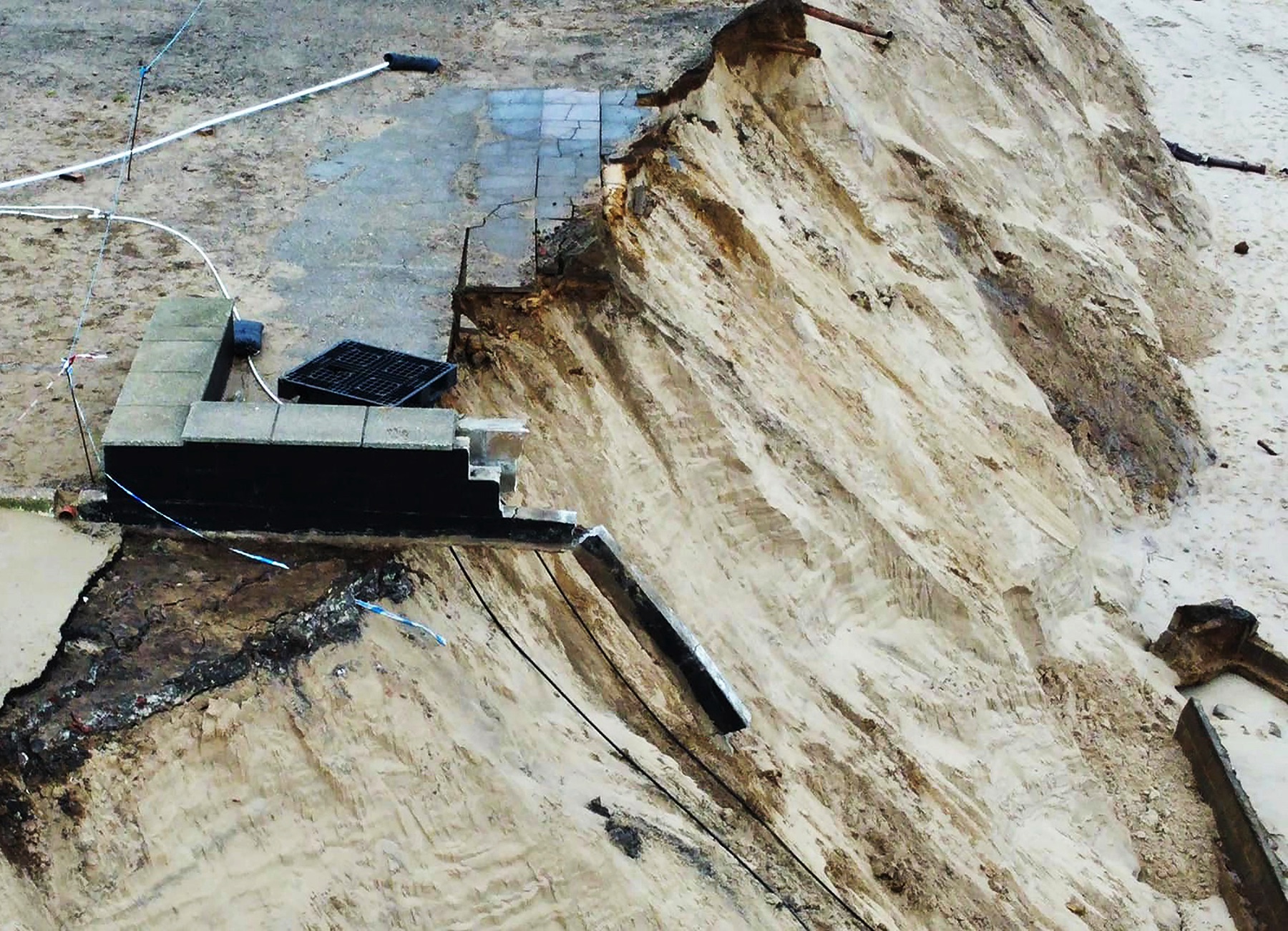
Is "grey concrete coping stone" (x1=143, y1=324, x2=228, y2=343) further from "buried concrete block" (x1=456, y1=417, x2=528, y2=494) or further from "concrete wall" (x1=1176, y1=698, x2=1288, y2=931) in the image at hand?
"concrete wall" (x1=1176, y1=698, x2=1288, y2=931)

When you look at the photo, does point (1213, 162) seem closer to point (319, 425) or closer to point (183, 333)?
point (183, 333)

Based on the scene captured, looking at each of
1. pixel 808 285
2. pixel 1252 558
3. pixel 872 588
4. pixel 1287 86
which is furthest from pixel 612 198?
pixel 1287 86

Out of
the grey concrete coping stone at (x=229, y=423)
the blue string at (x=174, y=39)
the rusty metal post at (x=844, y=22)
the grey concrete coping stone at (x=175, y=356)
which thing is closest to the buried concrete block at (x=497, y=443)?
the grey concrete coping stone at (x=229, y=423)

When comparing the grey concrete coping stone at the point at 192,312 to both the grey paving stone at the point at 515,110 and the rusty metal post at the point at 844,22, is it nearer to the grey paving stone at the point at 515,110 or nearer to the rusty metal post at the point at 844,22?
the grey paving stone at the point at 515,110

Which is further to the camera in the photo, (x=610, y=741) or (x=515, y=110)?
(x=515, y=110)

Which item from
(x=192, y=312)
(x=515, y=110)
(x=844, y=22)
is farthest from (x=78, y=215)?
(x=844, y=22)

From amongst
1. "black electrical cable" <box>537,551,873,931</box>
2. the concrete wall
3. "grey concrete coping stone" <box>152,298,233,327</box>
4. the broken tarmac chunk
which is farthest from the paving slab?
the broken tarmac chunk

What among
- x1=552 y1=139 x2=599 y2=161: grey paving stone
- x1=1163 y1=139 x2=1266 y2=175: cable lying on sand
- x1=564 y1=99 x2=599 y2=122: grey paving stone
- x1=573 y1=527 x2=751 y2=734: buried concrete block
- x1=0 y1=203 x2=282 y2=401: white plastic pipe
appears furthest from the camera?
x1=1163 y1=139 x2=1266 y2=175: cable lying on sand
